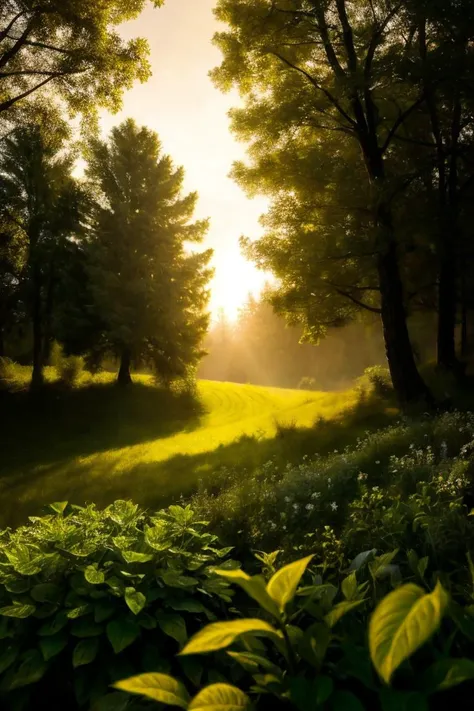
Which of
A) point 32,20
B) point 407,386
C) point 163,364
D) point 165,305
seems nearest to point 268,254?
point 407,386

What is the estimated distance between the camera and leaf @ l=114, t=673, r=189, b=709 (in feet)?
4.55

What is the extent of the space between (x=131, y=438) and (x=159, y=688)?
50.6ft

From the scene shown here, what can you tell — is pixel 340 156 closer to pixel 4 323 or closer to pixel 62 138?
pixel 62 138

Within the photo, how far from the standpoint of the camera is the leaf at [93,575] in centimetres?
236

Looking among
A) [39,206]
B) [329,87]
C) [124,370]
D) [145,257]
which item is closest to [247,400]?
[124,370]

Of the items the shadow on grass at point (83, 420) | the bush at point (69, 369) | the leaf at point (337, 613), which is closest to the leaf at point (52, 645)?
the leaf at point (337, 613)

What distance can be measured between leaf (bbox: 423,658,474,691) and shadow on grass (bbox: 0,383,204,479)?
12.4 m

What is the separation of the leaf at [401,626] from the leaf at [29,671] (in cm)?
158

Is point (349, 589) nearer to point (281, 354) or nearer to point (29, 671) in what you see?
point (29, 671)

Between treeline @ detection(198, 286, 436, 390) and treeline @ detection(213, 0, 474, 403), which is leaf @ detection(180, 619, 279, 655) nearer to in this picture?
treeline @ detection(213, 0, 474, 403)

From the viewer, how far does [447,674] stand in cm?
145

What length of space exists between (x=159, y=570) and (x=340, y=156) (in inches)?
523

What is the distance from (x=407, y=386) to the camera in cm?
1088

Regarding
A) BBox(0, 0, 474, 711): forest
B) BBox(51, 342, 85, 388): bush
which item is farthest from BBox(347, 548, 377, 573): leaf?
BBox(51, 342, 85, 388): bush
